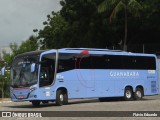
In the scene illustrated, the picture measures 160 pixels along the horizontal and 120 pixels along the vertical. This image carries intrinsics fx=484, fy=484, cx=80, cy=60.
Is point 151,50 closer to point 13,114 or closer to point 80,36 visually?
point 80,36

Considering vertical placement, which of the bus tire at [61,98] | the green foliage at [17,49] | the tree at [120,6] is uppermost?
the tree at [120,6]

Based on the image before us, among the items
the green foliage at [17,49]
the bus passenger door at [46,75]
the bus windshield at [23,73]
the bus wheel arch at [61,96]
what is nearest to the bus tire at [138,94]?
the bus wheel arch at [61,96]

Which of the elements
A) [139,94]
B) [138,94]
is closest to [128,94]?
[138,94]

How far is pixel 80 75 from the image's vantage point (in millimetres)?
29953

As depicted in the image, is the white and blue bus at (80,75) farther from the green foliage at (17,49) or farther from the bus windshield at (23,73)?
the green foliage at (17,49)

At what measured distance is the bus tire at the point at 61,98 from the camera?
93.8 feet

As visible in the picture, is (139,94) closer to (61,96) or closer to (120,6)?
(61,96)

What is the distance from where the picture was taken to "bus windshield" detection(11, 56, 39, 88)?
2765cm

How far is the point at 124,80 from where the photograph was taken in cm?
3306

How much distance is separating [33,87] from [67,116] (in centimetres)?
806

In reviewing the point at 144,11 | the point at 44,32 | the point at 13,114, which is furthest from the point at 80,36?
the point at 13,114

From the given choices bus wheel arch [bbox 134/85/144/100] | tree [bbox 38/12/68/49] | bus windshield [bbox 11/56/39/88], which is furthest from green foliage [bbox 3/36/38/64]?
bus windshield [bbox 11/56/39/88]

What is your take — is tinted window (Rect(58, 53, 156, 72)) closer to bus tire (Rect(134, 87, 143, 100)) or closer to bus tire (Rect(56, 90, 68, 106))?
bus tire (Rect(56, 90, 68, 106))

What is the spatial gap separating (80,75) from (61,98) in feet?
6.63
